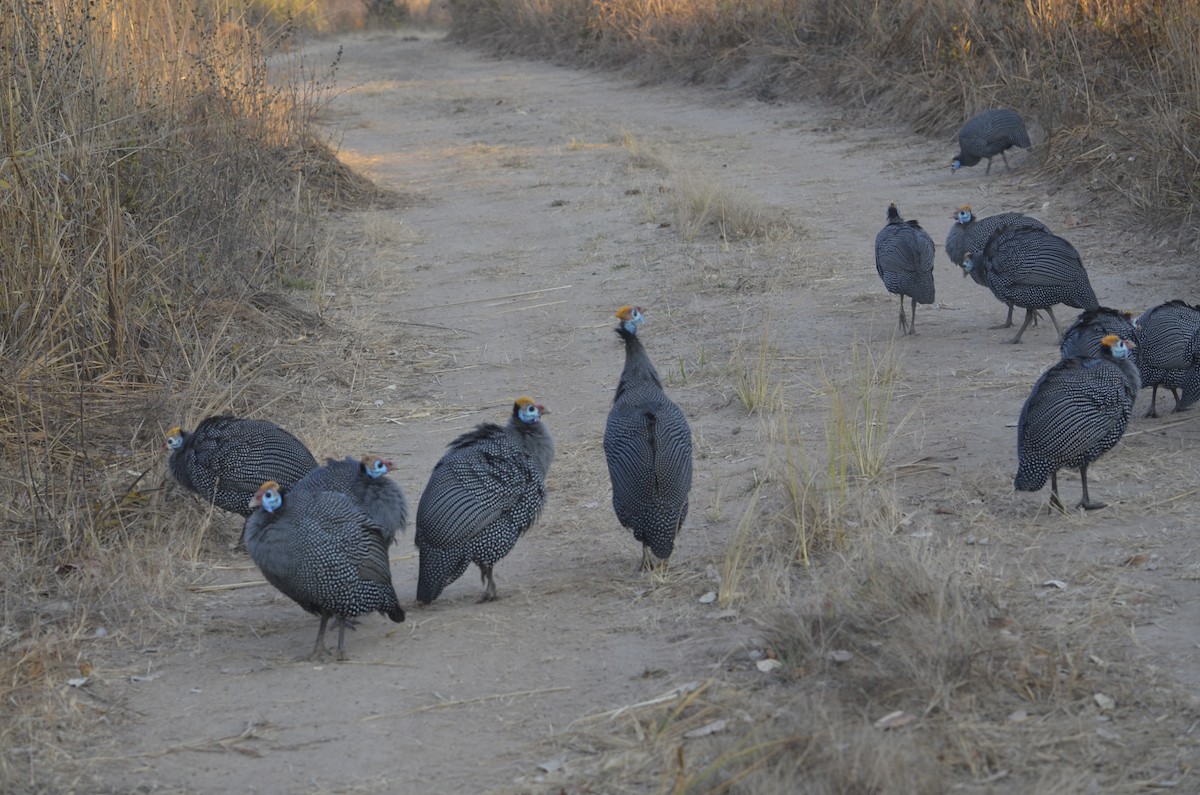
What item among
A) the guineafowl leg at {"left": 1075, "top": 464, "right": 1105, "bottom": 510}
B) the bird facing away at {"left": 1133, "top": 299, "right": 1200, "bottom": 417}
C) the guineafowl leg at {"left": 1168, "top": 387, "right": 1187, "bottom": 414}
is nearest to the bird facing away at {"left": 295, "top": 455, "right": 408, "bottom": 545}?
the guineafowl leg at {"left": 1075, "top": 464, "right": 1105, "bottom": 510}

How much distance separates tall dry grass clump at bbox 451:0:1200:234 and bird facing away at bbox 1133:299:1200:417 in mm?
2761

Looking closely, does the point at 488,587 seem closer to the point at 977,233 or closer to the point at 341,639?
the point at 341,639

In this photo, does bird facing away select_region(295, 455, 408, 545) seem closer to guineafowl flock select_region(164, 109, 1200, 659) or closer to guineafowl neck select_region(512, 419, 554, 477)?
guineafowl flock select_region(164, 109, 1200, 659)

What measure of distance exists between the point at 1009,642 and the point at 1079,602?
1.71 feet

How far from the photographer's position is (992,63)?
39.3ft

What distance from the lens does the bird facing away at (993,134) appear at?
10.4 m

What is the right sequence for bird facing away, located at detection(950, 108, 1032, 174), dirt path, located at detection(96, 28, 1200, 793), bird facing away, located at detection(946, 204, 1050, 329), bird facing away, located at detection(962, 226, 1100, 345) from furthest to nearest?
1. bird facing away, located at detection(950, 108, 1032, 174)
2. bird facing away, located at detection(946, 204, 1050, 329)
3. bird facing away, located at detection(962, 226, 1100, 345)
4. dirt path, located at detection(96, 28, 1200, 793)

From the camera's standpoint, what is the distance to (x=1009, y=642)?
11.9 feet

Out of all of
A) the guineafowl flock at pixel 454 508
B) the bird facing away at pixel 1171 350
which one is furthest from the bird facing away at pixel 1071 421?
the guineafowl flock at pixel 454 508

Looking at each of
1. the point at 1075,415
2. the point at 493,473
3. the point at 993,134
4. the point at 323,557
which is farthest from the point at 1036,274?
the point at 323,557

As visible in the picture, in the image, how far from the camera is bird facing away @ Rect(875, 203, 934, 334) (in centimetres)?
695

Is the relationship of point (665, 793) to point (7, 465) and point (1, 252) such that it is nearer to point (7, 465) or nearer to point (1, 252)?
point (7, 465)

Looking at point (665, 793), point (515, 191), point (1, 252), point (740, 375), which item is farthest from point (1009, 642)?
point (515, 191)

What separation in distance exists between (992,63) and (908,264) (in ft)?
19.1
